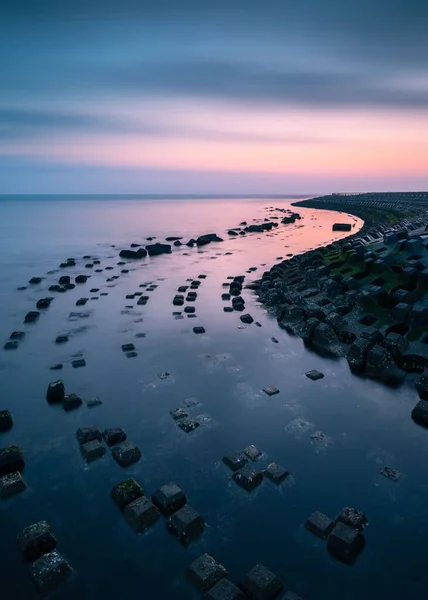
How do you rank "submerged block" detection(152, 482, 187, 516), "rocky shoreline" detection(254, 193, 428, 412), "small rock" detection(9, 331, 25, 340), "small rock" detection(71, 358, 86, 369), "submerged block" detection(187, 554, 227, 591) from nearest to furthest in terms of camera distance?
"submerged block" detection(187, 554, 227, 591) → "submerged block" detection(152, 482, 187, 516) → "rocky shoreline" detection(254, 193, 428, 412) → "small rock" detection(71, 358, 86, 369) → "small rock" detection(9, 331, 25, 340)

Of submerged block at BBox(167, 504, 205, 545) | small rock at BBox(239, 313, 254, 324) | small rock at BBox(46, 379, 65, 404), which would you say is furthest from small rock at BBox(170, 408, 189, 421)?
small rock at BBox(239, 313, 254, 324)

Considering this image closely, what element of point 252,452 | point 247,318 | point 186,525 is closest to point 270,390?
point 252,452

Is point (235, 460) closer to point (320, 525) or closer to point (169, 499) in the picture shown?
point (169, 499)

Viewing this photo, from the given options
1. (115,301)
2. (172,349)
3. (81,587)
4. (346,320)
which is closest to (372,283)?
(346,320)

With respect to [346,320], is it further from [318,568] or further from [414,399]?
[318,568]

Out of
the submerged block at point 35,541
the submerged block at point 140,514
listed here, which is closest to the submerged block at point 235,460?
the submerged block at point 140,514

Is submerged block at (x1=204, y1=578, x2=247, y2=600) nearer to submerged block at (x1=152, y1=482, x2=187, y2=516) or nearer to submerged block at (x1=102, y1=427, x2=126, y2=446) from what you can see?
submerged block at (x1=152, y1=482, x2=187, y2=516)

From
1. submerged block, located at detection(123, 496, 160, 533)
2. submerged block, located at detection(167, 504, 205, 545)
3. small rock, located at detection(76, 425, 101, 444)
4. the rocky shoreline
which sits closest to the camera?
submerged block, located at detection(167, 504, 205, 545)
